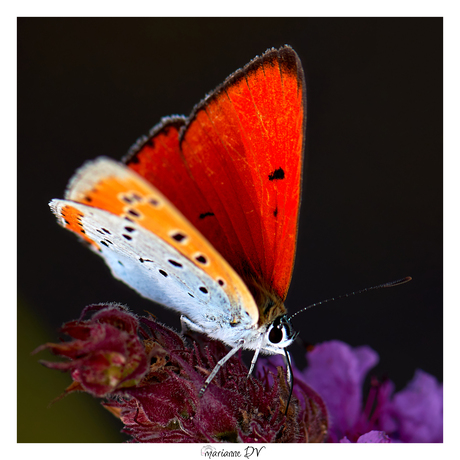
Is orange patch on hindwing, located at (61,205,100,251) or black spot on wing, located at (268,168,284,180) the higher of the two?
black spot on wing, located at (268,168,284,180)

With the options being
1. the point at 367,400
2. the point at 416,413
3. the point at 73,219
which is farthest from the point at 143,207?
the point at 416,413

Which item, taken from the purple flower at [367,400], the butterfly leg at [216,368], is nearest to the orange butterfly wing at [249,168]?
the butterfly leg at [216,368]

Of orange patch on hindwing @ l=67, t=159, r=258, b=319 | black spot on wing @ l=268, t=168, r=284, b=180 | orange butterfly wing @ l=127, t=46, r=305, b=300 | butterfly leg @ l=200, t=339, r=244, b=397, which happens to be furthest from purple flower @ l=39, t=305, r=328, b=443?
black spot on wing @ l=268, t=168, r=284, b=180

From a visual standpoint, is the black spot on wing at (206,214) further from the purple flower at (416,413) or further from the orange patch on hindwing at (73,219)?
the purple flower at (416,413)

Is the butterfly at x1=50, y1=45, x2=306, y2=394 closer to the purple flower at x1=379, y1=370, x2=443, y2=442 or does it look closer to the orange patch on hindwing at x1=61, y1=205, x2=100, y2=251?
the orange patch on hindwing at x1=61, y1=205, x2=100, y2=251

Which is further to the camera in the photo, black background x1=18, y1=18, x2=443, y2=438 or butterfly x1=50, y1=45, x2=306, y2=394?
black background x1=18, y1=18, x2=443, y2=438

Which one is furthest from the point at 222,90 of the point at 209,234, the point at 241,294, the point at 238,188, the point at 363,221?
the point at 363,221
